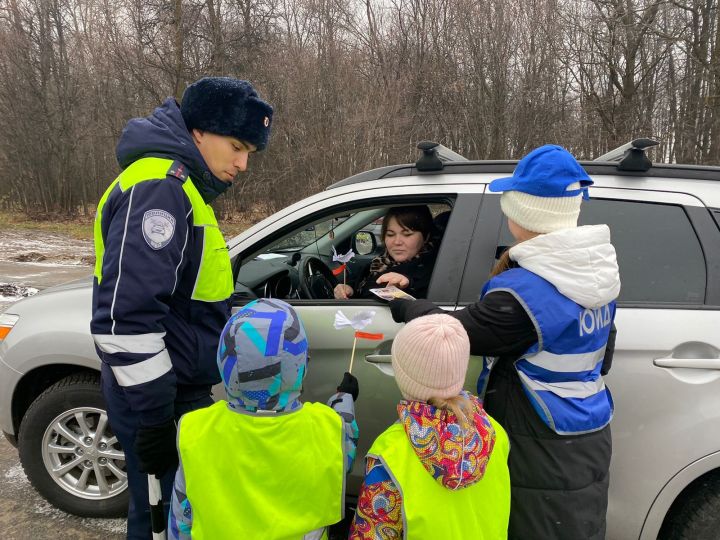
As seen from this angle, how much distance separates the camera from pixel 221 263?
6.57 feet

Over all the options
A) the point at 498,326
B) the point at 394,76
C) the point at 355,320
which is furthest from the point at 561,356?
the point at 394,76

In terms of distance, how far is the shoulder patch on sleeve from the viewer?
1.73 m

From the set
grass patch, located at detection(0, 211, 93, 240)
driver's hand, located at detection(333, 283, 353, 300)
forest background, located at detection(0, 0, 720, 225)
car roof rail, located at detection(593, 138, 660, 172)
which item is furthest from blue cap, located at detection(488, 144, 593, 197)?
grass patch, located at detection(0, 211, 93, 240)

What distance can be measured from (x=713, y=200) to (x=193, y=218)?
2.15 m

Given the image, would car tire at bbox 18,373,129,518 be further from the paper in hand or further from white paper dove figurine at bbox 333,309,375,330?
the paper in hand

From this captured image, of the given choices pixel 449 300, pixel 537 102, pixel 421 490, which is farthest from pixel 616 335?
pixel 537 102

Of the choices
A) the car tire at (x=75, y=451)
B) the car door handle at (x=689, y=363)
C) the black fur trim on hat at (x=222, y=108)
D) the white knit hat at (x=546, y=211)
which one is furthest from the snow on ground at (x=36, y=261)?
the car door handle at (x=689, y=363)

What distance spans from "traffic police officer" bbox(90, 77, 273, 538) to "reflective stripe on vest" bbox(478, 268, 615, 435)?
109 cm

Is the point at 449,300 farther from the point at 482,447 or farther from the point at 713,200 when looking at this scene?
the point at 713,200

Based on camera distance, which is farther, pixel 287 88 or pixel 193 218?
pixel 287 88

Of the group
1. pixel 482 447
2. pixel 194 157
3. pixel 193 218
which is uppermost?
pixel 194 157

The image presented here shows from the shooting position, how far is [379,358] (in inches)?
91.5

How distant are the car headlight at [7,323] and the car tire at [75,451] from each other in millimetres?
395

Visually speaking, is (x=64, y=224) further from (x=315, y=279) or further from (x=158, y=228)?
(x=158, y=228)
